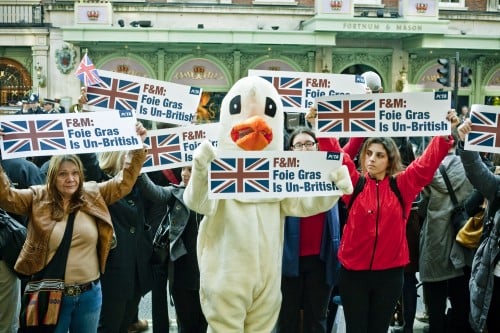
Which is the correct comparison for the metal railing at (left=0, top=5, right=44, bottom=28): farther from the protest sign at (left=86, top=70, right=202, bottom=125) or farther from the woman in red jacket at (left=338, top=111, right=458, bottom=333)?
the woman in red jacket at (left=338, top=111, right=458, bottom=333)

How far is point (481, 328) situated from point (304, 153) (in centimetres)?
191

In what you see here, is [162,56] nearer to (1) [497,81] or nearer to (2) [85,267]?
(1) [497,81]

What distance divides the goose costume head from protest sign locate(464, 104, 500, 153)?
1.38m

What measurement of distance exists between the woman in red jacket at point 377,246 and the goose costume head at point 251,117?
73 cm

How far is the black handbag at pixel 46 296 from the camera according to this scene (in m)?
4.03

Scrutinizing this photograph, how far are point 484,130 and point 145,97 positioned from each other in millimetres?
2759

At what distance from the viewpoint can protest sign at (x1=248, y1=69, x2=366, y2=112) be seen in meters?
5.33

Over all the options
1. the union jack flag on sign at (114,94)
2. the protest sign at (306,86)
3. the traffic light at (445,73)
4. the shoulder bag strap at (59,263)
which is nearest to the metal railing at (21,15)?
the traffic light at (445,73)

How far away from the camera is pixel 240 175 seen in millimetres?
3947

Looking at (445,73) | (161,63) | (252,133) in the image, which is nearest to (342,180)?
(252,133)

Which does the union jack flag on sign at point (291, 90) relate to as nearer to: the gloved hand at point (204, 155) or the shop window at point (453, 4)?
the gloved hand at point (204, 155)

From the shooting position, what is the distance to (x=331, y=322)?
19.1 feet

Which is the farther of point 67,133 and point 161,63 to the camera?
point 161,63

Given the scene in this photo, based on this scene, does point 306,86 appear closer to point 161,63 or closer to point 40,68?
point 161,63
